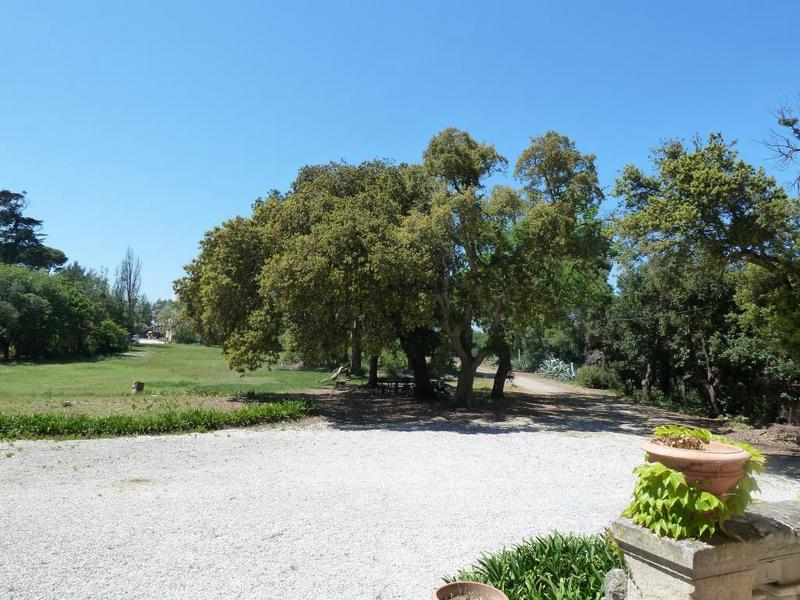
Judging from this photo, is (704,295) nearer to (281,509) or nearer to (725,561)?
(281,509)

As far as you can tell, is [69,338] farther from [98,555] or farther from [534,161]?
[98,555]

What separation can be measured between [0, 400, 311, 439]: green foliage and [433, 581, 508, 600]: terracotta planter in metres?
11.9

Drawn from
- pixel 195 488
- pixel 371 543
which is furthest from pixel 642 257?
pixel 195 488

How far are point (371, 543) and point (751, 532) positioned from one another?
4.94 meters

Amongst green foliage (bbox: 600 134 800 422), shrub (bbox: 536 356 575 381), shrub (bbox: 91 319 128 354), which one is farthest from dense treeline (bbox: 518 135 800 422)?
shrub (bbox: 91 319 128 354)

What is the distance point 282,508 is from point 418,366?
1524 cm

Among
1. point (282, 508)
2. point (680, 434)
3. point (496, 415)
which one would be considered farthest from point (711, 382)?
point (680, 434)

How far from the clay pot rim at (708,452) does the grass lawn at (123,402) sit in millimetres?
13763

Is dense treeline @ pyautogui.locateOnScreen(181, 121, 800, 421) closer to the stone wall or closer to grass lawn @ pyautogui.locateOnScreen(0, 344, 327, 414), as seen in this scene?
grass lawn @ pyautogui.locateOnScreen(0, 344, 327, 414)

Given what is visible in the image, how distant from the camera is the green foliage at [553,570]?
185 inches

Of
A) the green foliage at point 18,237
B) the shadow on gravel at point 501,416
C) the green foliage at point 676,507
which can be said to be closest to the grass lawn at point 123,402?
the shadow on gravel at point 501,416

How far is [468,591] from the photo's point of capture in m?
4.48

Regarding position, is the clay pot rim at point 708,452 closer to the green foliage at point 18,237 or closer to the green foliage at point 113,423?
the green foliage at point 113,423

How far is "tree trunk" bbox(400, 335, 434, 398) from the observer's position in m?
22.5
